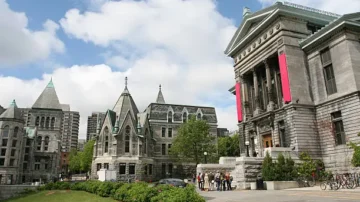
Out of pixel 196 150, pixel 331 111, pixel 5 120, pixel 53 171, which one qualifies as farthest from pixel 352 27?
pixel 53 171

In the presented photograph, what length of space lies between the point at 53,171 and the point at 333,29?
3342 inches

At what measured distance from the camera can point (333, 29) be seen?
2908cm

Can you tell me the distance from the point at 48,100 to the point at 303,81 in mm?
86606

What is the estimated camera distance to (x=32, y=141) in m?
86.2

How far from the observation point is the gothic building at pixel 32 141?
75.2 metres

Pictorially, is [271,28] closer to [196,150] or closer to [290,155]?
[290,155]

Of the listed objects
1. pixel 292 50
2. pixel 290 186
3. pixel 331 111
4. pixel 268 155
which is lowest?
pixel 290 186

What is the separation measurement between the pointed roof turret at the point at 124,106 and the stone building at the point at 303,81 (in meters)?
32.0

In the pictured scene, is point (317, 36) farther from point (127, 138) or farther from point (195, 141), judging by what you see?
point (127, 138)

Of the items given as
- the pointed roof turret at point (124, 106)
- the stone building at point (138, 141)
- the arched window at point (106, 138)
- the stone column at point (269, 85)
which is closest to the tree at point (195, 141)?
the stone building at point (138, 141)

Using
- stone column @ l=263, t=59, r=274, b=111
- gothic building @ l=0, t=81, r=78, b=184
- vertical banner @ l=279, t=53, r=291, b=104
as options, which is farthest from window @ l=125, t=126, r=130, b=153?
vertical banner @ l=279, t=53, r=291, b=104

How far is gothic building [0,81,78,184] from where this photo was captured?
75.2 metres

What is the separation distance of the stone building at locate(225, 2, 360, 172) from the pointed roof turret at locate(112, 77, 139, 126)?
32.0 m

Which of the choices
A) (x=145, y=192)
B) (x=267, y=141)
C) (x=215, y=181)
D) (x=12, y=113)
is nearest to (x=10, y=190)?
(x=12, y=113)
